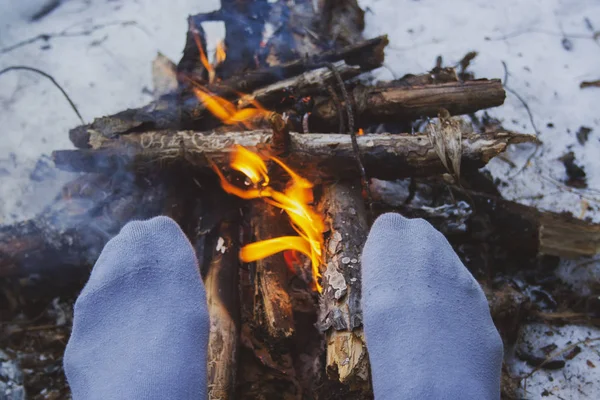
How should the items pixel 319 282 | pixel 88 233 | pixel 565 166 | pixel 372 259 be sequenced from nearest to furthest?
pixel 372 259 → pixel 319 282 → pixel 88 233 → pixel 565 166

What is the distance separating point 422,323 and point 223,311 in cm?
71

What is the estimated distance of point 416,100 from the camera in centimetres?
211

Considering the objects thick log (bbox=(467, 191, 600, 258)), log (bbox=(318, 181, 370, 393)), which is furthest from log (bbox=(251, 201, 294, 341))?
thick log (bbox=(467, 191, 600, 258))

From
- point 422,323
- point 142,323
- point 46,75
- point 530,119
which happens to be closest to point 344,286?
point 422,323

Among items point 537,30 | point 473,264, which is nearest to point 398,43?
point 537,30

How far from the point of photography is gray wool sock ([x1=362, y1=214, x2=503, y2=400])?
4.80 feet

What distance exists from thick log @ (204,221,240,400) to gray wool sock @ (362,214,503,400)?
20.8 inches

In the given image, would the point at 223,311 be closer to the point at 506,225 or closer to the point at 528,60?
the point at 506,225

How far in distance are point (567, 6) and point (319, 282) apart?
2.42 metres

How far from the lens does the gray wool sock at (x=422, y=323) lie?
1463 millimetres

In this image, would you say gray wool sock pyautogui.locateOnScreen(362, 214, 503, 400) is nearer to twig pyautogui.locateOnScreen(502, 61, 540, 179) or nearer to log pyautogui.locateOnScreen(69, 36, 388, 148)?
log pyautogui.locateOnScreen(69, 36, 388, 148)

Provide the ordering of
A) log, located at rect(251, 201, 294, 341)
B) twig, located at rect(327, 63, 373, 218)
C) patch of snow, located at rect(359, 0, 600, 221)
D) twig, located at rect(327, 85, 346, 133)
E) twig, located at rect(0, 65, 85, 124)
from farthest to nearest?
twig, located at rect(0, 65, 85, 124)
patch of snow, located at rect(359, 0, 600, 221)
twig, located at rect(327, 85, 346, 133)
twig, located at rect(327, 63, 373, 218)
log, located at rect(251, 201, 294, 341)

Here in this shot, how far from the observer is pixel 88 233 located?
210 centimetres

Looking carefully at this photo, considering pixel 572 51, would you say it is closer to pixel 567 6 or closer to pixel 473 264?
pixel 567 6
